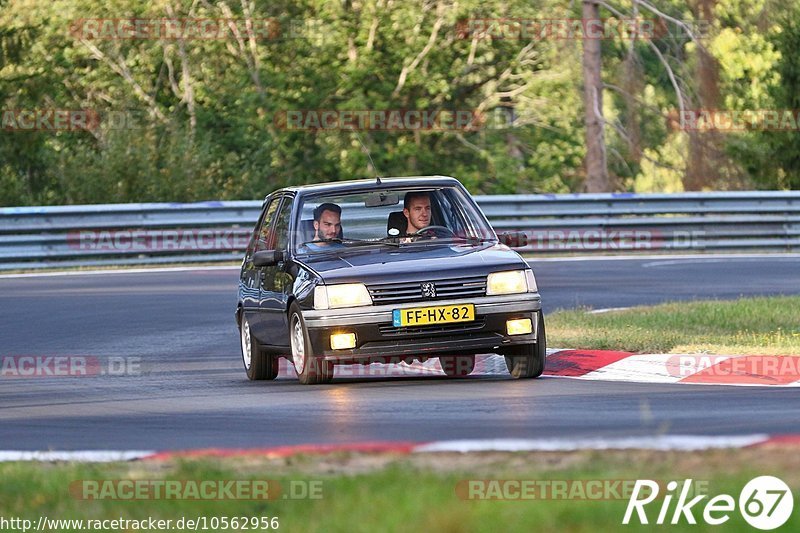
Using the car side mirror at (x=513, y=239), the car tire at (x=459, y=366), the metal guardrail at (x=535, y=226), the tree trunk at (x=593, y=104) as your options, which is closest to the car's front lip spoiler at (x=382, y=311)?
the car side mirror at (x=513, y=239)

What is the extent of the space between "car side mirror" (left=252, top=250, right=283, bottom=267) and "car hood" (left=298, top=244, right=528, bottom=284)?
349 millimetres

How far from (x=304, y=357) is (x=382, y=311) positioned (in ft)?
2.48

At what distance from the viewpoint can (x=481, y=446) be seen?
7523mm

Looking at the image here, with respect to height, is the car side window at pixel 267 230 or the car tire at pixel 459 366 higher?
the car side window at pixel 267 230

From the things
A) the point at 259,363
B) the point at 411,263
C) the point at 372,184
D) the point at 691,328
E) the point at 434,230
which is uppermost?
the point at 372,184

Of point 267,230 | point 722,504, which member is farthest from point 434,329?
point 722,504

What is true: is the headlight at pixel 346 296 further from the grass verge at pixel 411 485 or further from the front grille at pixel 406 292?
the grass verge at pixel 411 485

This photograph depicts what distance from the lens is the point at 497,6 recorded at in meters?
40.3

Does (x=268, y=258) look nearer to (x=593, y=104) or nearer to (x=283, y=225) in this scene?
(x=283, y=225)

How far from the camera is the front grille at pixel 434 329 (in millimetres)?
11719

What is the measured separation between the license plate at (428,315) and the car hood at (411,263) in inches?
8.7

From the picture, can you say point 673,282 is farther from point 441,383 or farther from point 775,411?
point 775,411

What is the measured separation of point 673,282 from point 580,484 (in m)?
17.1

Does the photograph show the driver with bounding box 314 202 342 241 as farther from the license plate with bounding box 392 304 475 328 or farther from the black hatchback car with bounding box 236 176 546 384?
the license plate with bounding box 392 304 475 328
